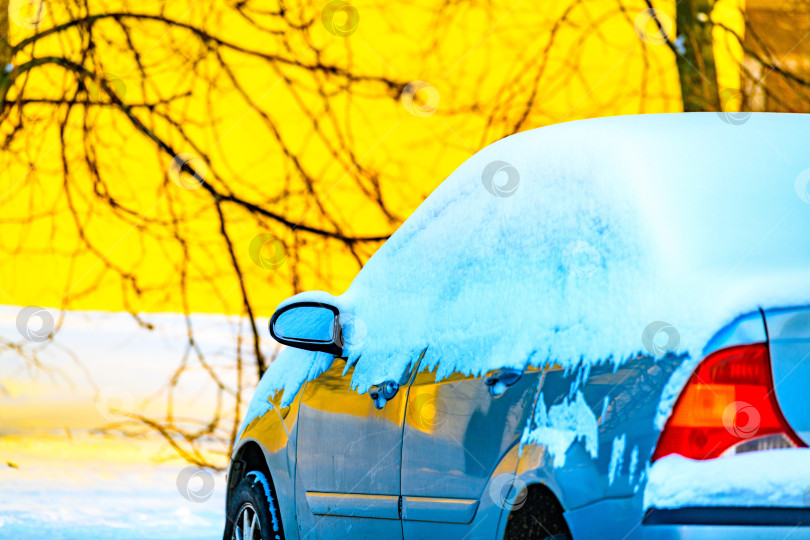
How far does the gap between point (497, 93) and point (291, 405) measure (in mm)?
4474

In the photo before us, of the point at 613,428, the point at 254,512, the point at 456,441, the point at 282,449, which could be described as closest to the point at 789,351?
the point at 613,428

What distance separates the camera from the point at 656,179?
229cm

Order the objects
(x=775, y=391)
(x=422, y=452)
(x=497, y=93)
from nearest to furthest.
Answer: (x=775, y=391)
(x=422, y=452)
(x=497, y=93)

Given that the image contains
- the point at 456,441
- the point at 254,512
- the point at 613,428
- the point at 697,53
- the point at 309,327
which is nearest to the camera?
the point at 613,428

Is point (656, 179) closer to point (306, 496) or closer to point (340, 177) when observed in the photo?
point (306, 496)

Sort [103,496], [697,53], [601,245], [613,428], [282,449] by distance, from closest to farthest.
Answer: [613,428], [601,245], [282,449], [103,496], [697,53]

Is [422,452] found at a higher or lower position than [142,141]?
lower

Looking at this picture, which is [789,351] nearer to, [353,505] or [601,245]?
[601,245]

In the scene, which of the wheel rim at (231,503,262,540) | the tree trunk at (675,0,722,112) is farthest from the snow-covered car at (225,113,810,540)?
the tree trunk at (675,0,722,112)

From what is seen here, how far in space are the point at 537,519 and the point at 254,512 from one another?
6.27 ft

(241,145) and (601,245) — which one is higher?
(241,145)

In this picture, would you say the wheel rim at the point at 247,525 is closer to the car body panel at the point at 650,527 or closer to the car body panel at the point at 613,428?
the car body panel at the point at 613,428

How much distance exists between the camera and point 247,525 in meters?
3.96

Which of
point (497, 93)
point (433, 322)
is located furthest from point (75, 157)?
point (433, 322)
